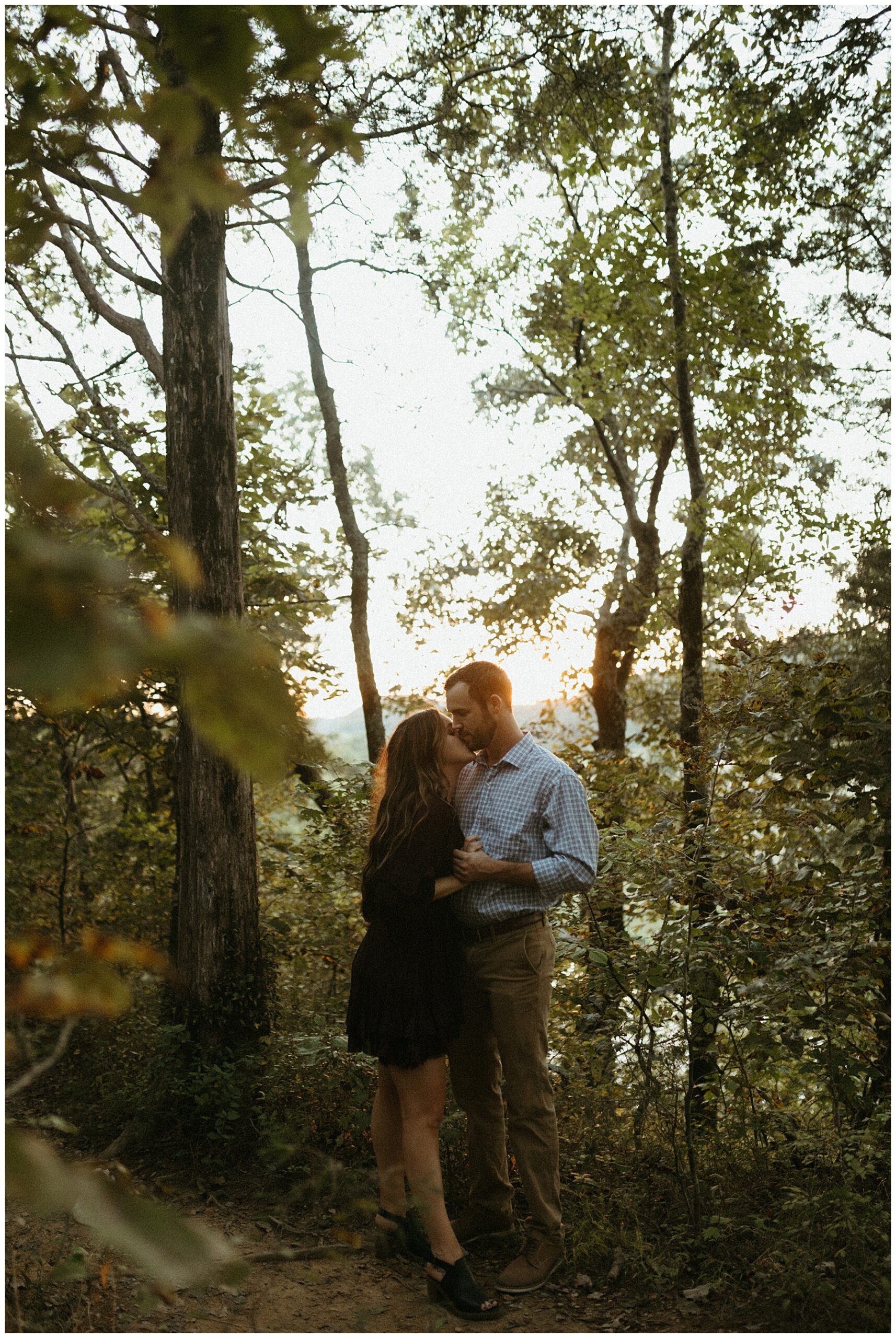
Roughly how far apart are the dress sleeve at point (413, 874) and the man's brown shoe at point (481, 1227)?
1.21 meters

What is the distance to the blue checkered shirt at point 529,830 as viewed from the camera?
3195mm

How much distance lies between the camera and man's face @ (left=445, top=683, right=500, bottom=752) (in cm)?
341

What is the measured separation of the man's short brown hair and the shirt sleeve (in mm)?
367

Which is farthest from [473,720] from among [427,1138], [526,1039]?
[427,1138]

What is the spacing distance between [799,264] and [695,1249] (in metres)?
7.00

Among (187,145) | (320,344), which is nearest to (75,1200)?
(187,145)

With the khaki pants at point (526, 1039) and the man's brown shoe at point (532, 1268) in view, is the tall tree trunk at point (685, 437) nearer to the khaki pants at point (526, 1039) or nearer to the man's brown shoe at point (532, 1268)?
the khaki pants at point (526, 1039)

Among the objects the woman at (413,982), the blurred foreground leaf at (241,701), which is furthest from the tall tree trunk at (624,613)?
the blurred foreground leaf at (241,701)

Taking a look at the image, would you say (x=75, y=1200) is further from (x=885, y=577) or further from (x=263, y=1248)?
(x=885, y=577)

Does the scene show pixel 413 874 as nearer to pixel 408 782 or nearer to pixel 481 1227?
pixel 408 782

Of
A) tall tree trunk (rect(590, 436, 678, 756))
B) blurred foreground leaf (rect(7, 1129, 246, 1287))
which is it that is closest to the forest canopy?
blurred foreground leaf (rect(7, 1129, 246, 1287))

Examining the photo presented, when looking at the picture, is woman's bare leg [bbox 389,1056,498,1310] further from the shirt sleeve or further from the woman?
the shirt sleeve

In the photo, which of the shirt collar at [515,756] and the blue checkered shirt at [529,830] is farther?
the shirt collar at [515,756]

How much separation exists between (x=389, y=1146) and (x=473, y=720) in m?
1.50
